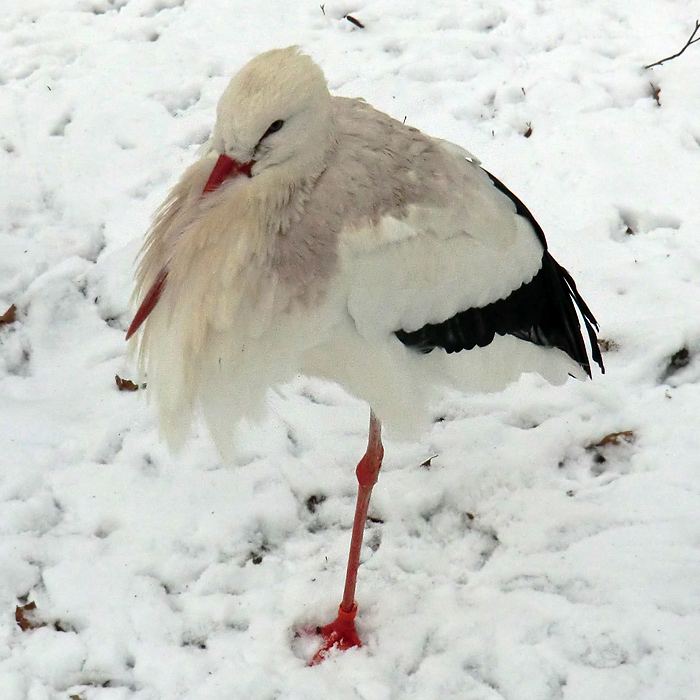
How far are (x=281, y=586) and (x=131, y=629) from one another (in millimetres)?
383

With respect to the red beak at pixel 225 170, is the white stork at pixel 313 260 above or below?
below

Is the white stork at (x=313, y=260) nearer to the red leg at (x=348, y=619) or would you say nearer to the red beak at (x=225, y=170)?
the red beak at (x=225, y=170)

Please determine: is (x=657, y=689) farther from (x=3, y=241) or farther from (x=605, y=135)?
(x=3, y=241)

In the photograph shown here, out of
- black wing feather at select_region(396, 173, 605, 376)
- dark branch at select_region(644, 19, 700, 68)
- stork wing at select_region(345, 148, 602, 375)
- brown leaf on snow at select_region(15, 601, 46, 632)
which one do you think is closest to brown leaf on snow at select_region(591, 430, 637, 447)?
black wing feather at select_region(396, 173, 605, 376)

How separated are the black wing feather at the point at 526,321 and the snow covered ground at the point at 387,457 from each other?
0.41 m

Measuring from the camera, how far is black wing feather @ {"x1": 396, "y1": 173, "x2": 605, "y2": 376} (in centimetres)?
174

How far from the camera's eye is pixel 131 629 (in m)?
1.97

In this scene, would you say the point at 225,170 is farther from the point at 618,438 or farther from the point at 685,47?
the point at 685,47

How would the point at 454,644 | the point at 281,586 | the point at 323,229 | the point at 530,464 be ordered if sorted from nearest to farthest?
1. the point at 323,229
2. the point at 454,644
3. the point at 281,586
4. the point at 530,464

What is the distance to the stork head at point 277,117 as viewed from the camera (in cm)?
143

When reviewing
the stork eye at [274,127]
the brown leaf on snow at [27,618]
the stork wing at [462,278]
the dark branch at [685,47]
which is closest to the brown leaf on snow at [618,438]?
the stork wing at [462,278]

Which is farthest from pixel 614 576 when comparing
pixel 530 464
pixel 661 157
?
pixel 661 157

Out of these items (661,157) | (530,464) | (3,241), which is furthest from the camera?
(661,157)

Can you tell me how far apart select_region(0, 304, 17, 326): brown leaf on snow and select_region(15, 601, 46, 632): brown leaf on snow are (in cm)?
102
